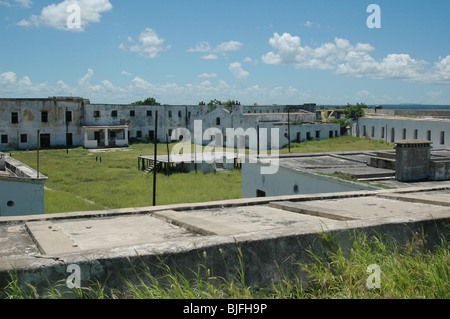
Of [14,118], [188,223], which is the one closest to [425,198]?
[188,223]

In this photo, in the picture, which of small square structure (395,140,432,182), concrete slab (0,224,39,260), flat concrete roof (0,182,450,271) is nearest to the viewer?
flat concrete roof (0,182,450,271)

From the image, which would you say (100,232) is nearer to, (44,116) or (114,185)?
(114,185)

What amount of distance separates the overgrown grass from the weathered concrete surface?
2.4 inches

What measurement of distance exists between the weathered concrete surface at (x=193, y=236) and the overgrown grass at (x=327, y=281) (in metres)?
0.06

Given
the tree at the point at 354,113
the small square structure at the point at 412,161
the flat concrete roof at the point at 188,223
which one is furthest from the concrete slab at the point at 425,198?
the tree at the point at 354,113

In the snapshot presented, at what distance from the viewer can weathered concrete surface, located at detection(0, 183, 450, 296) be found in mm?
3195

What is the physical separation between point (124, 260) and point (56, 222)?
2516mm

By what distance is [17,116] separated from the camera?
1714 inches

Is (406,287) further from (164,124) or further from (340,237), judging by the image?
(164,124)

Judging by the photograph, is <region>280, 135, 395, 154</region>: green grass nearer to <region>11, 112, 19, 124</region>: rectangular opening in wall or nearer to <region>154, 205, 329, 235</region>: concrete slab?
<region>11, 112, 19, 124</region>: rectangular opening in wall

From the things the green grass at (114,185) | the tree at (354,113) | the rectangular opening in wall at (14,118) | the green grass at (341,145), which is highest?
the tree at (354,113)

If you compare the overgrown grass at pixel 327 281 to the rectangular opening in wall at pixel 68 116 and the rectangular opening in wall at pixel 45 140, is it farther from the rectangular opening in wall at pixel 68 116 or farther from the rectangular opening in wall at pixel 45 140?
the rectangular opening in wall at pixel 68 116

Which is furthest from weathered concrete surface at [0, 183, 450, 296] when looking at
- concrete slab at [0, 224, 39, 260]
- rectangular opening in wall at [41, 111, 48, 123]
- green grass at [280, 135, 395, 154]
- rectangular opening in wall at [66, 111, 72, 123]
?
rectangular opening in wall at [66, 111, 72, 123]

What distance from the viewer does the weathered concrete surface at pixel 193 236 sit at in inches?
126
